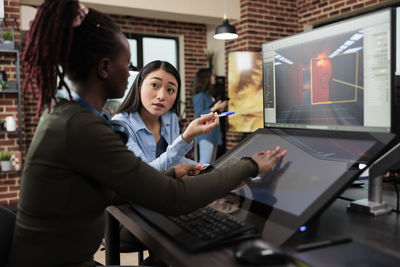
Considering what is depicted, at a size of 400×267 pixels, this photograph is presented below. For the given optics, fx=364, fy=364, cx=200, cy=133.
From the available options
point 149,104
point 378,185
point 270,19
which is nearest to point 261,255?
A: point 378,185

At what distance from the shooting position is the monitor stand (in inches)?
38.7

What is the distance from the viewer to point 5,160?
407 centimetres

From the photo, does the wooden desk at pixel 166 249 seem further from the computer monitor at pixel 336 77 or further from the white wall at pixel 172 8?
the white wall at pixel 172 8

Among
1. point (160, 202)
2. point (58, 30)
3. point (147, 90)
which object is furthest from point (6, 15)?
point (160, 202)

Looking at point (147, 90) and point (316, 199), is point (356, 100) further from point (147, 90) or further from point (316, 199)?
point (147, 90)

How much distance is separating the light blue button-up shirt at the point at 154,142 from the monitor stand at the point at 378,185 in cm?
73

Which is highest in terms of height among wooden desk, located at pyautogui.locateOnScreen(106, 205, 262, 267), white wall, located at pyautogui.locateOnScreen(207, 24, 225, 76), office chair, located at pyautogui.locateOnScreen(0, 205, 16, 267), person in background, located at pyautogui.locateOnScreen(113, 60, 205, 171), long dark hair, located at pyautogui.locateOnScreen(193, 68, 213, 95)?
white wall, located at pyautogui.locateOnScreen(207, 24, 225, 76)

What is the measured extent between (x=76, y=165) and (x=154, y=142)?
103cm

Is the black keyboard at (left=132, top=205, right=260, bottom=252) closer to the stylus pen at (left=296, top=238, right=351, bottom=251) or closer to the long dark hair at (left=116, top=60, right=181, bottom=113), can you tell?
the stylus pen at (left=296, top=238, right=351, bottom=251)

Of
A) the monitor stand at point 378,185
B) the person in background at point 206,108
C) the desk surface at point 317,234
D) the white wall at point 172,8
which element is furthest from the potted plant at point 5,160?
the monitor stand at point 378,185

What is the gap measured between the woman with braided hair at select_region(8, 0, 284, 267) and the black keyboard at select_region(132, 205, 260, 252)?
0.15ft

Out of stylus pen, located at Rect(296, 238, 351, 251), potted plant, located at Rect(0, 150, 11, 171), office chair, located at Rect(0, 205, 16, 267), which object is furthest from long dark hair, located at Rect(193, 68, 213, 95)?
stylus pen, located at Rect(296, 238, 351, 251)

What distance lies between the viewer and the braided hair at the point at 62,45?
84 centimetres

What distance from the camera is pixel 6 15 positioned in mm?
4309
